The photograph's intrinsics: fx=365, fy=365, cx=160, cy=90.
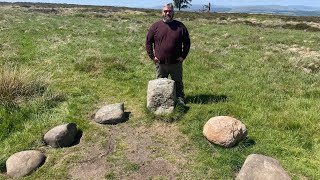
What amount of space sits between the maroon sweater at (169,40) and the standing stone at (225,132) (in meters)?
2.37

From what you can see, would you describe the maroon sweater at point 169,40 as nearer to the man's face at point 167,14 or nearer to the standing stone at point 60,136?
the man's face at point 167,14

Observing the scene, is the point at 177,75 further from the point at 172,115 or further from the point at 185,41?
the point at 172,115

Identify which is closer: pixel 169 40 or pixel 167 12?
pixel 167 12

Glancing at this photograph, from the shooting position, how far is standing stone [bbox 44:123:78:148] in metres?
7.83

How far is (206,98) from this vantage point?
34.5 ft

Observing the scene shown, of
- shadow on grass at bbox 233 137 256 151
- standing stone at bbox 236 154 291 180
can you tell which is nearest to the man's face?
shadow on grass at bbox 233 137 256 151

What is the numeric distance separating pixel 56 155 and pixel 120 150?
4.33 ft

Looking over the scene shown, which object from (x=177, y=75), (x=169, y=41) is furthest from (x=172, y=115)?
(x=169, y=41)

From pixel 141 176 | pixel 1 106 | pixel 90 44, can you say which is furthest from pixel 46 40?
pixel 141 176

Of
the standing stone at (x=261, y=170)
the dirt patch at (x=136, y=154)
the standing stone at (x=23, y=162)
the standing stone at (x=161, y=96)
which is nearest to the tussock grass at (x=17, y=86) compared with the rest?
the standing stone at (x=23, y=162)

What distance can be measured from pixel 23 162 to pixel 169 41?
14.6 feet

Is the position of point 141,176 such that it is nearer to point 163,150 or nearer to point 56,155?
point 163,150

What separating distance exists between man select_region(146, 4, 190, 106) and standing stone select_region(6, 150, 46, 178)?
3829mm

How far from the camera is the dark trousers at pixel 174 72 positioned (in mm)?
9734
